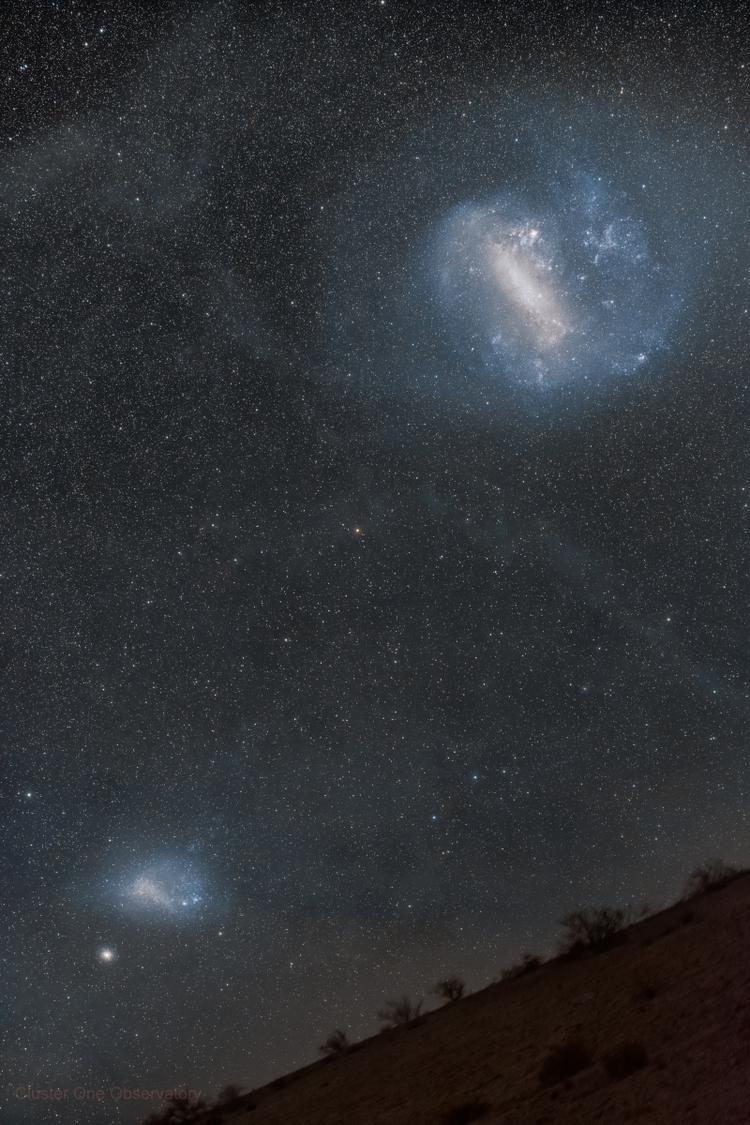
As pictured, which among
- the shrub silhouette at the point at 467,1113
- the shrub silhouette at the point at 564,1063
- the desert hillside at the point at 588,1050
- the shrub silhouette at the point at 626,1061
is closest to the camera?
the desert hillside at the point at 588,1050

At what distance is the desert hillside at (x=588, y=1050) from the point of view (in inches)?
361

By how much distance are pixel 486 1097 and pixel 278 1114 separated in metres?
9.22

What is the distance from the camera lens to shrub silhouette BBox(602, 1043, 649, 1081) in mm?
10234

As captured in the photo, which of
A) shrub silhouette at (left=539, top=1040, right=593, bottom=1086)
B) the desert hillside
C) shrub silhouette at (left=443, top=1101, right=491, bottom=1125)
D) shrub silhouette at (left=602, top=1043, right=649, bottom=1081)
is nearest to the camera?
the desert hillside

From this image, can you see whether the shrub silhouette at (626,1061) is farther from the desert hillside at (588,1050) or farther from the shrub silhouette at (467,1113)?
the shrub silhouette at (467,1113)

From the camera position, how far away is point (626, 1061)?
1041 centimetres

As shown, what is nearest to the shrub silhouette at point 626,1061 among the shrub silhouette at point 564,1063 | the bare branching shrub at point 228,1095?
the shrub silhouette at point 564,1063

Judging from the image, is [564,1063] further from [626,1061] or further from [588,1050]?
[626,1061]

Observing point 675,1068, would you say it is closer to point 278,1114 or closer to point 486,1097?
point 486,1097

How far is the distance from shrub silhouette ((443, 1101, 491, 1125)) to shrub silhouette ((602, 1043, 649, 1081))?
1.97 m

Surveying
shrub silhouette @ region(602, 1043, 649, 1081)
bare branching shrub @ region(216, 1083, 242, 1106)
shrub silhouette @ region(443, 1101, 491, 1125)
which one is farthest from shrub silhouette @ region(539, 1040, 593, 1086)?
bare branching shrub @ region(216, 1083, 242, 1106)

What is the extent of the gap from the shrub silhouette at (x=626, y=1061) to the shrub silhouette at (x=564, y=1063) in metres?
0.71

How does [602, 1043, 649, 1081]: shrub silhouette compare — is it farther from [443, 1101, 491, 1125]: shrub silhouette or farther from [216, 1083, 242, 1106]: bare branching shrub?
[216, 1083, 242, 1106]: bare branching shrub

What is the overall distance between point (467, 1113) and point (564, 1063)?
154cm
